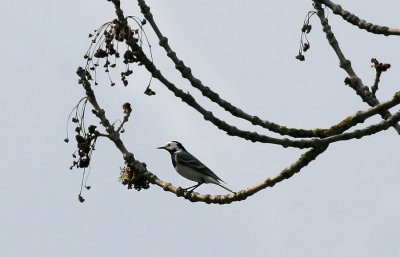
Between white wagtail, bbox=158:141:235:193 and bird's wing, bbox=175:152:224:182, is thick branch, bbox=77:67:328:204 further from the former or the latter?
bird's wing, bbox=175:152:224:182

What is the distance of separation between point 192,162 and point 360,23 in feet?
28.2

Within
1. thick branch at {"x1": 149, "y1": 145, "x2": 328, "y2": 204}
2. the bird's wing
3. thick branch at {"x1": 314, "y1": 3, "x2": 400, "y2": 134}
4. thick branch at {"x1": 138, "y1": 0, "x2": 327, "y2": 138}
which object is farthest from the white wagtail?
thick branch at {"x1": 138, "y1": 0, "x2": 327, "y2": 138}

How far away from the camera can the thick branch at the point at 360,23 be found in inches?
355

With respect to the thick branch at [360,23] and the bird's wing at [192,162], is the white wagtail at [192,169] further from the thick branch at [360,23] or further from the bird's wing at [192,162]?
the thick branch at [360,23]

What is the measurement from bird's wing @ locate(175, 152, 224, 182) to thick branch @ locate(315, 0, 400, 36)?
764cm

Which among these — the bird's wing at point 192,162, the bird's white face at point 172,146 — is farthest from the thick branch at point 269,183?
the bird's white face at point 172,146

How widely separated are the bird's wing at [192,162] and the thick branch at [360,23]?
7.64 meters

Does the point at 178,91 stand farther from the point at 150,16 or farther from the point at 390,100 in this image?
the point at 390,100

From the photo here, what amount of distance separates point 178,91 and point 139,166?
102 inches

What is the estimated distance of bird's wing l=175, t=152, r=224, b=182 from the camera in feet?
56.3

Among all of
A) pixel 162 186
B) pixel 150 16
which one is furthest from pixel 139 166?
pixel 150 16

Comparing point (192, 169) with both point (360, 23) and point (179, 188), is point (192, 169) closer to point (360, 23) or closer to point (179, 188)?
point (179, 188)

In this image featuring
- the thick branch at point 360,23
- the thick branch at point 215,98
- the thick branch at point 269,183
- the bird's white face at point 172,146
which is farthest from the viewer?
the bird's white face at point 172,146

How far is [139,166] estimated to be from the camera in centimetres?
1055
